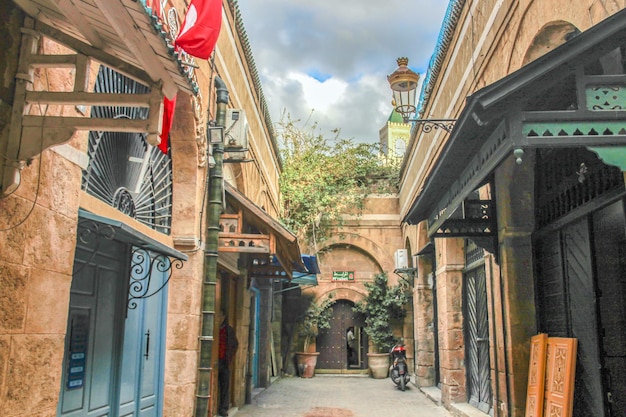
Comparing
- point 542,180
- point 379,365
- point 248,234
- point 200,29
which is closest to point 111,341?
point 248,234

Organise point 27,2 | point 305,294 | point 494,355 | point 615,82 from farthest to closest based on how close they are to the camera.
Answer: point 305,294 < point 494,355 < point 615,82 < point 27,2

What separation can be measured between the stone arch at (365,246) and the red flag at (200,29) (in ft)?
47.2

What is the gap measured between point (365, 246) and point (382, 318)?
8.30ft

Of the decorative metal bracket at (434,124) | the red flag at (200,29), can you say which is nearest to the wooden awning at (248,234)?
the decorative metal bracket at (434,124)

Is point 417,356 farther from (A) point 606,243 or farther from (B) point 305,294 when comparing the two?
(A) point 606,243

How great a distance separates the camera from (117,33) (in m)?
2.49

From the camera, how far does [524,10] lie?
5.79 meters

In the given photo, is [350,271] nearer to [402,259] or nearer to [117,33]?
[402,259]

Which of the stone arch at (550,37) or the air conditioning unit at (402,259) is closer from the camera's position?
the stone arch at (550,37)

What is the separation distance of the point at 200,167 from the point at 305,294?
11998mm

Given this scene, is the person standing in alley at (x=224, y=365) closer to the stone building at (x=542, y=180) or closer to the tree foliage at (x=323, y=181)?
the stone building at (x=542, y=180)

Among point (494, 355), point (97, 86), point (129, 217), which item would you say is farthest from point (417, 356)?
point (97, 86)

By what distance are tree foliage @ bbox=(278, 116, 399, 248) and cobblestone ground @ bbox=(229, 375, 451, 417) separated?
499cm

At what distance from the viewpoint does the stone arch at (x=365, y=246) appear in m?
18.1
